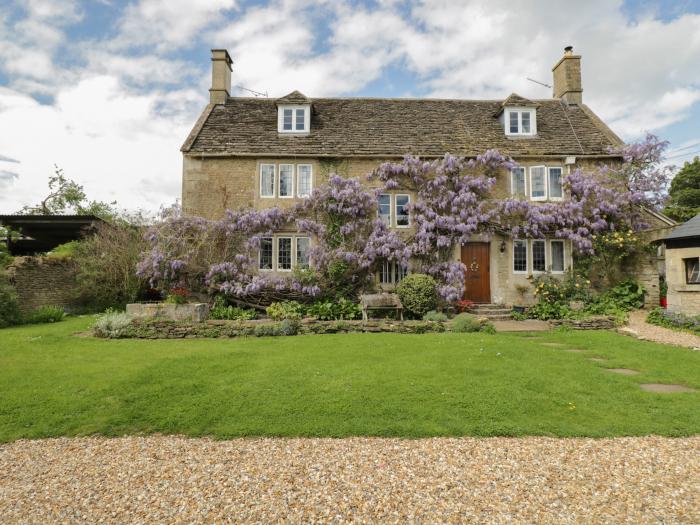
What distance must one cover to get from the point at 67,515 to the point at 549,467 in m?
4.21

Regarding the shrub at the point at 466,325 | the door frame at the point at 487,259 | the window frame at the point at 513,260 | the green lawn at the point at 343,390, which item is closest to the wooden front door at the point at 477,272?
the door frame at the point at 487,259

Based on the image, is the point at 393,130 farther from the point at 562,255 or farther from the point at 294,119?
the point at 562,255

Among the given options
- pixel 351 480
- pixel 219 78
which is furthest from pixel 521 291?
pixel 219 78

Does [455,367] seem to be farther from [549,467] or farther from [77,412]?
[77,412]

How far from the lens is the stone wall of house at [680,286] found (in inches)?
452

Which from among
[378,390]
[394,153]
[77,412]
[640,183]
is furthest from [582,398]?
[640,183]

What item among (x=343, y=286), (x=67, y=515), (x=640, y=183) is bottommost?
(x=67, y=515)

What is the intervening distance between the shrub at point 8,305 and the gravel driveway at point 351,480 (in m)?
10.1

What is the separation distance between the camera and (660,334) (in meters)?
10.5

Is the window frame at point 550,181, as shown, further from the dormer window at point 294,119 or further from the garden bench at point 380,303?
the dormer window at point 294,119

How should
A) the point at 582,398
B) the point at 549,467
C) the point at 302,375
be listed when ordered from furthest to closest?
the point at 302,375
the point at 582,398
the point at 549,467

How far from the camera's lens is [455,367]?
6.92m

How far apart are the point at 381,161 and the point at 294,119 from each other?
425 cm

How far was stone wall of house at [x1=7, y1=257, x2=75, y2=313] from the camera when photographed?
13500 millimetres
